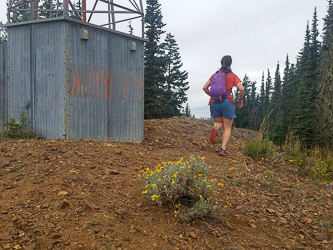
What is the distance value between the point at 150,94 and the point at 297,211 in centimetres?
1947

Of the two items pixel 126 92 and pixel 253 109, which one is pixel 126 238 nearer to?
pixel 126 92

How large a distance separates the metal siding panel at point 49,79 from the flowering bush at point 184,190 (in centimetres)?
372

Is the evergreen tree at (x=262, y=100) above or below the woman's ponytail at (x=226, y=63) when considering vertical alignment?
above

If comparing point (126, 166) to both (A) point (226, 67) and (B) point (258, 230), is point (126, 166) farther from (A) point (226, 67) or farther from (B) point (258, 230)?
(A) point (226, 67)

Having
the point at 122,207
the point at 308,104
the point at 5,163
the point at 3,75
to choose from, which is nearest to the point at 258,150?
the point at 122,207

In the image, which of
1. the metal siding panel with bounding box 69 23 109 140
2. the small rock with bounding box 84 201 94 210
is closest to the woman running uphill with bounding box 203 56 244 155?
the metal siding panel with bounding box 69 23 109 140

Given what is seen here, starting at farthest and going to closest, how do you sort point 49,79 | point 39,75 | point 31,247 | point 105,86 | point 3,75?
point 3,75, point 105,86, point 39,75, point 49,79, point 31,247

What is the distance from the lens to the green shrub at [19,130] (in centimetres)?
644

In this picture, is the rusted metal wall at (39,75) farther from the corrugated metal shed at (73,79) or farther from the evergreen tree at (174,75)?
the evergreen tree at (174,75)

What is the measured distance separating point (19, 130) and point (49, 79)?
137 cm

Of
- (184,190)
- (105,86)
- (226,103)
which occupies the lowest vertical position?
(184,190)

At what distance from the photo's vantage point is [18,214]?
3055 millimetres

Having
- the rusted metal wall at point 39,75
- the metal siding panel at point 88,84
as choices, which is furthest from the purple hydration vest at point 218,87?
the rusted metal wall at point 39,75

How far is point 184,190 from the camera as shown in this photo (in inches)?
130
